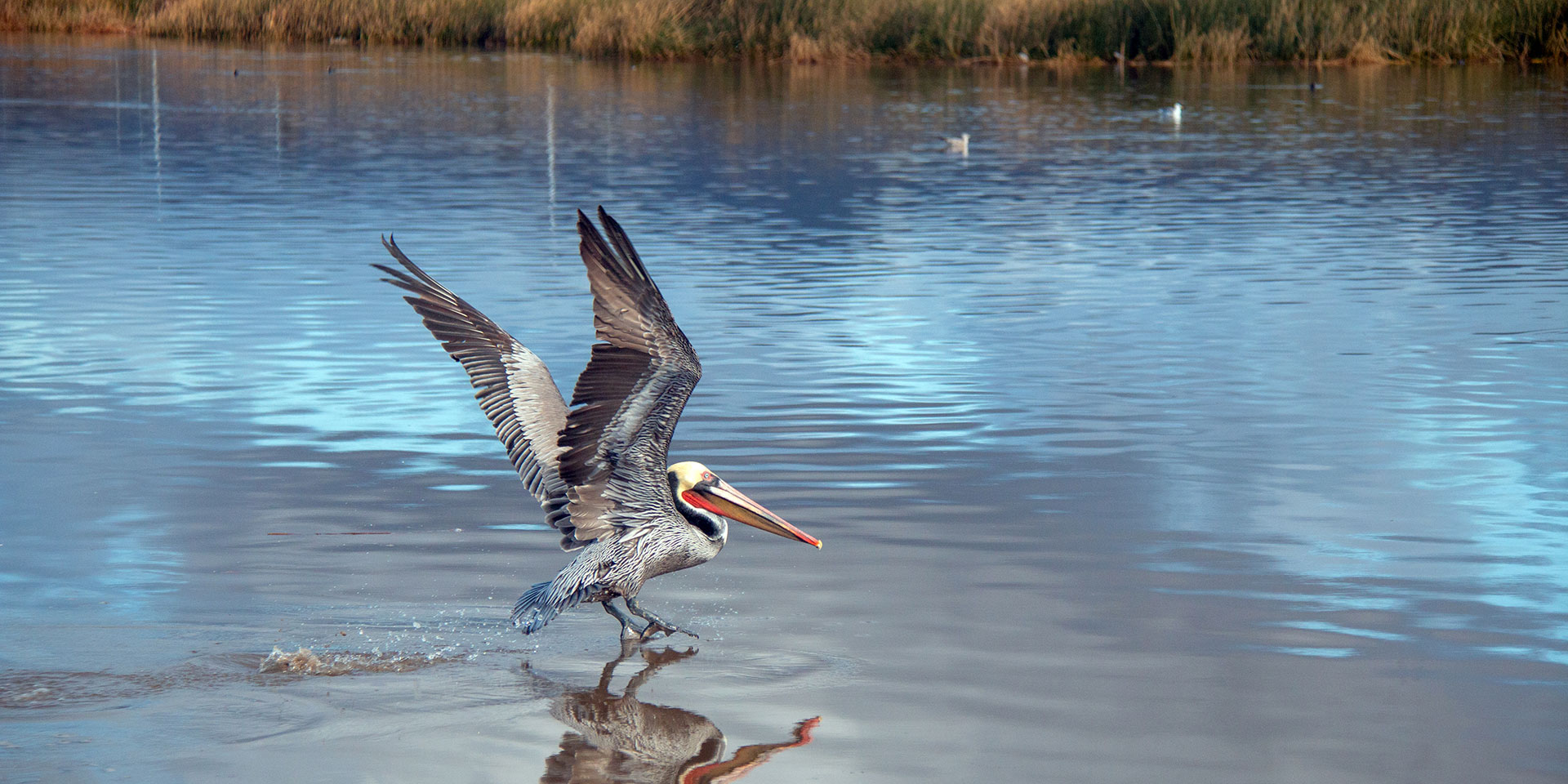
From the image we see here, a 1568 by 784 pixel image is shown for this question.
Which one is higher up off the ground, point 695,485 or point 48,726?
point 695,485

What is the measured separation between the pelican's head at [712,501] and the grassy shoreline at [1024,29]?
126 feet

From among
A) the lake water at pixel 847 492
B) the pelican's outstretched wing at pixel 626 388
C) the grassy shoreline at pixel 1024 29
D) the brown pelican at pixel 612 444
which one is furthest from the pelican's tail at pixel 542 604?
the grassy shoreline at pixel 1024 29

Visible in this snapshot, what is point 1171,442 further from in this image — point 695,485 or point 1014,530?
point 695,485

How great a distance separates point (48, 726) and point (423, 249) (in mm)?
11618

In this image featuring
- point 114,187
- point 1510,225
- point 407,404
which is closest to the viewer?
point 407,404

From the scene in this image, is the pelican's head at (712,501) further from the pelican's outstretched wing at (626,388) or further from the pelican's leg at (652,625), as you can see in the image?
the pelican's leg at (652,625)

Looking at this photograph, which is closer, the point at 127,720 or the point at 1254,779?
the point at 1254,779

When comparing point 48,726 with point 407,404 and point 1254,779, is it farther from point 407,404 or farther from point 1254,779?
point 407,404

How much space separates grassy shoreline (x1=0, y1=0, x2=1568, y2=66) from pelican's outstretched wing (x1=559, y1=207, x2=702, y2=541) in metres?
38.4

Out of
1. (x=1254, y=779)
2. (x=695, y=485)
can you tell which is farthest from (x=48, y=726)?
(x=1254, y=779)

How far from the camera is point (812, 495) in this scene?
8.07 meters

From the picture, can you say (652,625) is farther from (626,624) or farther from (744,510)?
(744,510)

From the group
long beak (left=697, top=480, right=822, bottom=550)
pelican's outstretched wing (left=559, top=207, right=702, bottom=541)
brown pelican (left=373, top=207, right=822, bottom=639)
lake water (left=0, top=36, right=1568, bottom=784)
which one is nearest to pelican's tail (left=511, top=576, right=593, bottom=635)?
brown pelican (left=373, top=207, right=822, bottom=639)

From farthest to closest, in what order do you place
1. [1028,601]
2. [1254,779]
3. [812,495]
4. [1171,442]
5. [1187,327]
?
[1187,327] → [1171,442] → [812,495] → [1028,601] → [1254,779]
